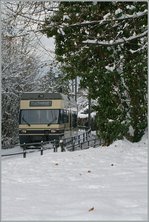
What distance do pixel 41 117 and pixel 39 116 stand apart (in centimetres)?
14

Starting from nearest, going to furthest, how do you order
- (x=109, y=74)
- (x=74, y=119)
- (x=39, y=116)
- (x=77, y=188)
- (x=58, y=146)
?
(x=77, y=188), (x=109, y=74), (x=58, y=146), (x=39, y=116), (x=74, y=119)

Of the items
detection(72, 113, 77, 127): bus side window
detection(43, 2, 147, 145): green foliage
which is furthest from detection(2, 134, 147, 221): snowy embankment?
detection(72, 113, 77, 127): bus side window

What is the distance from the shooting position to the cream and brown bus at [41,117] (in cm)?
2945

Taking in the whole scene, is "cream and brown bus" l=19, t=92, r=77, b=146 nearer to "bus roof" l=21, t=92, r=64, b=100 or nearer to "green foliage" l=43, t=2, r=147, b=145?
"bus roof" l=21, t=92, r=64, b=100

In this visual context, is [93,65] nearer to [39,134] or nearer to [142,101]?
[142,101]

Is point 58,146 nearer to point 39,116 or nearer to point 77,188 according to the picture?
point 39,116

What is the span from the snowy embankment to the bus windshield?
1385cm

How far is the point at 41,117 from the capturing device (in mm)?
29766

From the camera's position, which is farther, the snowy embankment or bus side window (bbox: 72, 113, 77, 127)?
bus side window (bbox: 72, 113, 77, 127)

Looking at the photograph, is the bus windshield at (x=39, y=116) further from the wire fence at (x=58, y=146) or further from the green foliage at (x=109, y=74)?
the green foliage at (x=109, y=74)

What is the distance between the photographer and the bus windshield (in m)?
29.5

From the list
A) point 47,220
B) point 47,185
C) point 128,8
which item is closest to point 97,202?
point 47,220

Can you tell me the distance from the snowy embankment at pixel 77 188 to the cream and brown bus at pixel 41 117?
13810 millimetres

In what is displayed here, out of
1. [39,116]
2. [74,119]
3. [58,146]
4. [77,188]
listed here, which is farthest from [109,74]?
[74,119]
